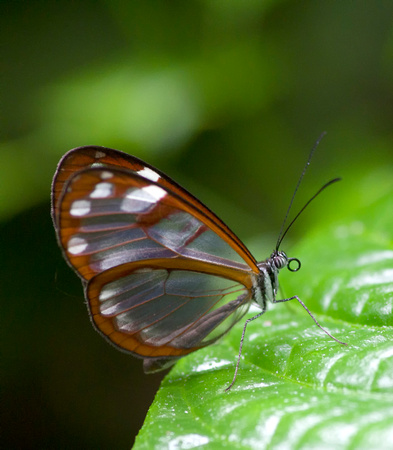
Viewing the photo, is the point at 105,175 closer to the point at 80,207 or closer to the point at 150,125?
the point at 80,207

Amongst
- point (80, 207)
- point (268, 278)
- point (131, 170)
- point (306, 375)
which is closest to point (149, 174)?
point (131, 170)

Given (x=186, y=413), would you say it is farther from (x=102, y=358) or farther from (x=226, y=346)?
(x=102, y=358)

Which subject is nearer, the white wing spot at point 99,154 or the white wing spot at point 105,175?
the white wing spot at point 105,175

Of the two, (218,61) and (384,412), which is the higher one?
(218,61)

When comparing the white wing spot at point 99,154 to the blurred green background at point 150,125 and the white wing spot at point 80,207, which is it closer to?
the white wing spot at point 80,207

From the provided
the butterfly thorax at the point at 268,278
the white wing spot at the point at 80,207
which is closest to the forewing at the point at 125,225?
the white wing spot at the point at 80,207

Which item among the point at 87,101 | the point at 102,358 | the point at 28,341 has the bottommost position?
the point at 102,358

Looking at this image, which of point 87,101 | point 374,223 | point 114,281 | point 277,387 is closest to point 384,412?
point 277,387
